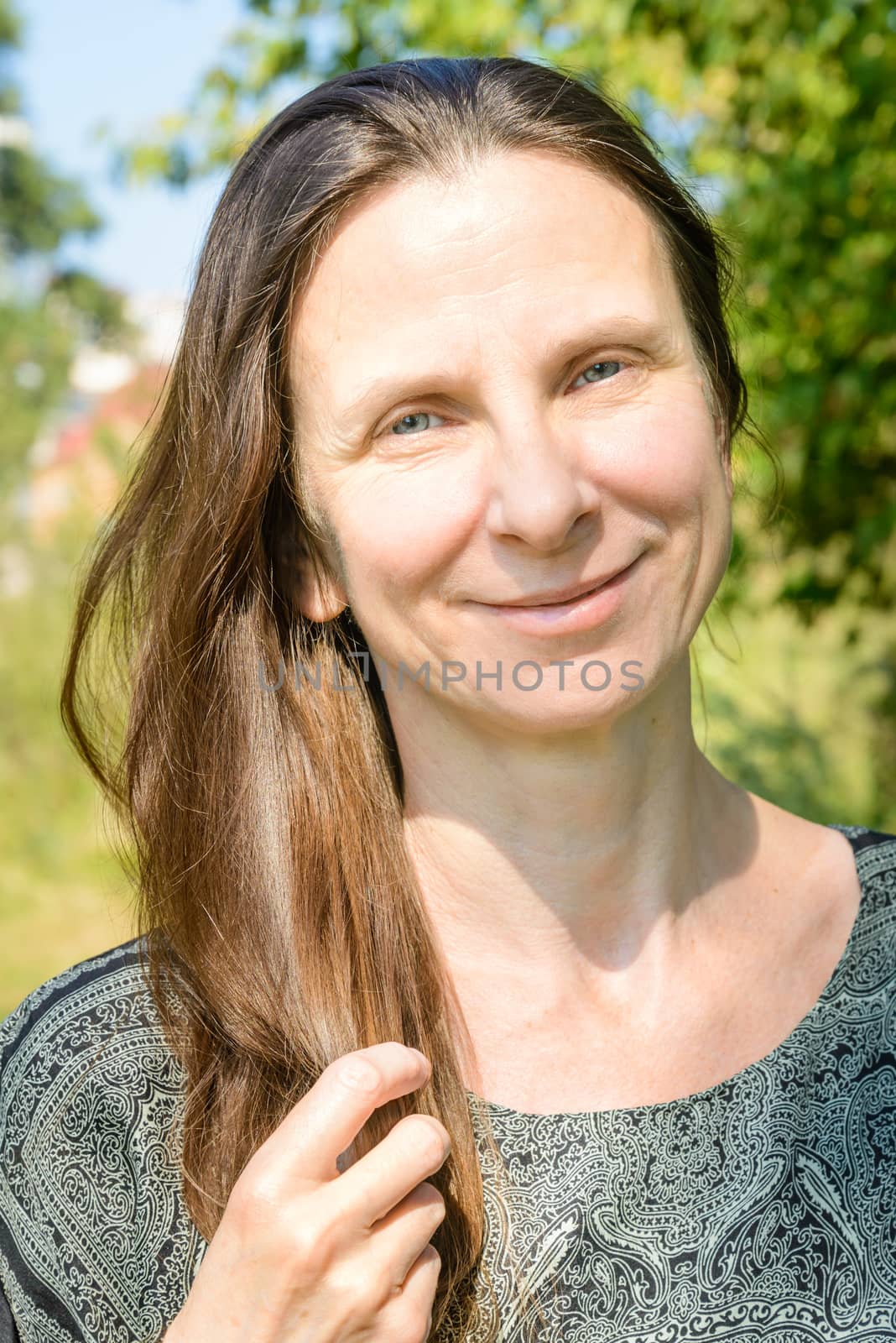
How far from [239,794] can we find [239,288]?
653 mm

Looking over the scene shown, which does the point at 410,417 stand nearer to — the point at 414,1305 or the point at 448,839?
the point at 448,839

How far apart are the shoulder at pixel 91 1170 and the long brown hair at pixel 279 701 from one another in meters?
0.05

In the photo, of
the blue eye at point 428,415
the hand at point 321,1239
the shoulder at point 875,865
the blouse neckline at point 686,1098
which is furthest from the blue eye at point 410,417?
the shoulder at point 875,865

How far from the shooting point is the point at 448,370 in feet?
4.94

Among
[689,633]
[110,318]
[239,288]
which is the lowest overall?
[110,318]

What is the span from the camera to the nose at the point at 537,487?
1476 millimetres

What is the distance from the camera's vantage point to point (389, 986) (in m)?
1.67

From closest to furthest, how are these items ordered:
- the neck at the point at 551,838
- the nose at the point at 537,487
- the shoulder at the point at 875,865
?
the nose at the point at 537,487
the neck at the point at 551,838
the shoulder at the point at 875,865

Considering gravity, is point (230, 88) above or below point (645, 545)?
above

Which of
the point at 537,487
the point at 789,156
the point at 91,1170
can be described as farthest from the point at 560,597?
the point at 789,156

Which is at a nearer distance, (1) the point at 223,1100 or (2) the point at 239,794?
(1) the point at 223,1100

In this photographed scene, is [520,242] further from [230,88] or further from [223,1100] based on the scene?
[230,88]

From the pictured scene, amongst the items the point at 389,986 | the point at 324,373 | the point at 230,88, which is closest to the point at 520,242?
the point at 324,373

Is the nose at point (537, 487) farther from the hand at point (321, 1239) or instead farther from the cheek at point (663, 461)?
the hand at point (321, 1239)
